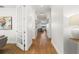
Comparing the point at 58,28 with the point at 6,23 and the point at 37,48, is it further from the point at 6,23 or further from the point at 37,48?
the point at 6,23

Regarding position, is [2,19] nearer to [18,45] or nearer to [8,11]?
[8,11]

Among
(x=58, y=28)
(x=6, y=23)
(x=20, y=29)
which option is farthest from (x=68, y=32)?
(x=6, y=23)

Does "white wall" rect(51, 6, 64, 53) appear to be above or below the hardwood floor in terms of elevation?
above

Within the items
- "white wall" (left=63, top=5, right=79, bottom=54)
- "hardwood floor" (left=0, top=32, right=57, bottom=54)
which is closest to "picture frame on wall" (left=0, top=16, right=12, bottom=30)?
"hardwood floor" (left=0, top=32, right=57, bottom=54)

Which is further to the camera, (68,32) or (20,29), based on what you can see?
(20,29)

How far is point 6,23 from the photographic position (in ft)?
4.85

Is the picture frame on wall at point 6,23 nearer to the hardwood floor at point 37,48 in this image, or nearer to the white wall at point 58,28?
the hardwood floor at point 37,48

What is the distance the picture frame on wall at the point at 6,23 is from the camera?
141 centimetres

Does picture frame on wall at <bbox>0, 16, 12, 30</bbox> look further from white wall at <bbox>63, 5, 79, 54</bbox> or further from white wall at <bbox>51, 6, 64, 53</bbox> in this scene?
white wall at <bbox>63, 5, 79, 54</bbox>

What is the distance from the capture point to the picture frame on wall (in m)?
1.41

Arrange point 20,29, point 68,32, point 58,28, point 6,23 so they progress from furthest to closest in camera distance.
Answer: point 58,28 < point 20,29 < point 6,23 < point 68,32

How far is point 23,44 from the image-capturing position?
1.70 m

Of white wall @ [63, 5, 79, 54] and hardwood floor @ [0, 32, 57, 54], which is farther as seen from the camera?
hardwood floor @ [0, 32, 57, 54]
